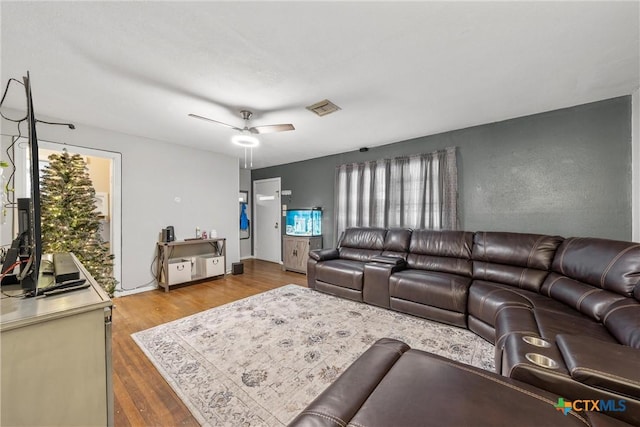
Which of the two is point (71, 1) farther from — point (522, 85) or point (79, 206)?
point (522, 85)

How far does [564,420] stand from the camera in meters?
0.76

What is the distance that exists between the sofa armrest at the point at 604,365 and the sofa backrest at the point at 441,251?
2045 mm

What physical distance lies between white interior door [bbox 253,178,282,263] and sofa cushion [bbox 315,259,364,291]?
257 cm

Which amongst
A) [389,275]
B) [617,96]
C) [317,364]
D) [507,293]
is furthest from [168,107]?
[617,96]

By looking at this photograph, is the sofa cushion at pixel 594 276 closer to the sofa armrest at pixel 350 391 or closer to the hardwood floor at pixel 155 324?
the sofa armrest at pixel 350 391

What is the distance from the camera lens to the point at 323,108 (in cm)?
285

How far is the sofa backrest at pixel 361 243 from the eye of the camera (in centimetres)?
405

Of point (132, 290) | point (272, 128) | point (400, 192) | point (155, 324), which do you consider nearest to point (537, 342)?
point (272, 128)

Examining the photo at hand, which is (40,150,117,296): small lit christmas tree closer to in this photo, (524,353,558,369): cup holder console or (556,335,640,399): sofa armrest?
(524,353,558,369): cup holder console

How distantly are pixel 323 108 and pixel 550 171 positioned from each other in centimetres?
296

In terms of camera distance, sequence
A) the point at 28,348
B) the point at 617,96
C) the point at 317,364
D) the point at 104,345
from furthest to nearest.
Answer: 1. the point at 617,96
2. the point at 317,364
3. the point at 104,345
4. the point at 28,348

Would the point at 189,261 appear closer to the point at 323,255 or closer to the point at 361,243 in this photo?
the point at 323,255

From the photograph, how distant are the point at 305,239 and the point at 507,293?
11.7 ft

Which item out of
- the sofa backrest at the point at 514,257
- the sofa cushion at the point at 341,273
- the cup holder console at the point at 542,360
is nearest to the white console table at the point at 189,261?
the sofa cushion at the point at 341,273
